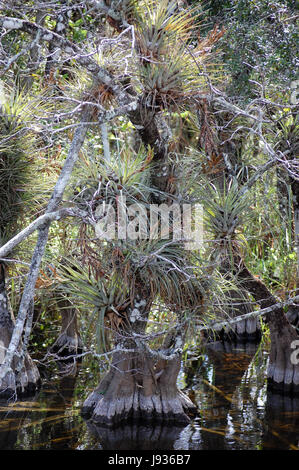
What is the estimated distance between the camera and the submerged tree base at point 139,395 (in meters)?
6.68

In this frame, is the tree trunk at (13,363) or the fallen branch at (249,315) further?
the tree trunk at (13,363)

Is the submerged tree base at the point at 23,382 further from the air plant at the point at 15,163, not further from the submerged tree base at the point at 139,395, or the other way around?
the air plant at the point at 15,163

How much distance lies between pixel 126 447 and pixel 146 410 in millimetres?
582

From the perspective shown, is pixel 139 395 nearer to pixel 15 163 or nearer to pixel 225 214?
pixel 225 214

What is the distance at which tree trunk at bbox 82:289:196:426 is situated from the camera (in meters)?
6.65

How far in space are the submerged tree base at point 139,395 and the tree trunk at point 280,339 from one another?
1653mm

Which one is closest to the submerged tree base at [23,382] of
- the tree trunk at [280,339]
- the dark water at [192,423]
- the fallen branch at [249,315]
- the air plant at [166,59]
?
the dark water at [192,423]

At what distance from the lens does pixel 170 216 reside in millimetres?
6336

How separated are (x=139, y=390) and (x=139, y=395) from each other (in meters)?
0.05

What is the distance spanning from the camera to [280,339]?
7891 mm
